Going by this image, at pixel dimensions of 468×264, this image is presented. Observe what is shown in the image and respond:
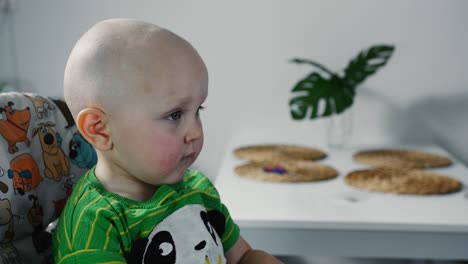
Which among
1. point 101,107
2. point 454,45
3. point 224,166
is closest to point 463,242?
point 224,166

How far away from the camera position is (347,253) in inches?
55.2

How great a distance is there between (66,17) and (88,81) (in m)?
1.69

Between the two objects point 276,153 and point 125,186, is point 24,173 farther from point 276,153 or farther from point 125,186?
point 276,153

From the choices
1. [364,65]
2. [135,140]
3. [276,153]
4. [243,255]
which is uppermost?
[135,140]

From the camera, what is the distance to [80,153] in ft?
3.49

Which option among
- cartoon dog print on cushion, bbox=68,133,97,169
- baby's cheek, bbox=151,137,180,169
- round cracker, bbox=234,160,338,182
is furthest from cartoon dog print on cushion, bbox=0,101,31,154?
round cracker, bbox=234,160,338,182

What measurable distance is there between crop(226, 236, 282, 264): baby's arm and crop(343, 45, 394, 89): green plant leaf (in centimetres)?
123

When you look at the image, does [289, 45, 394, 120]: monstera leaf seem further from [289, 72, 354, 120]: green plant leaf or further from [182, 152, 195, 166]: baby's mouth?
[182, 152, 195, 166]: baby's mouth

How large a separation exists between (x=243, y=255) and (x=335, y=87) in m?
1.20

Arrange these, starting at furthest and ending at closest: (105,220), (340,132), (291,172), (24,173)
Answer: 1. (340,132)
2. (291,172)
3. (24,173)
4. (105,220)

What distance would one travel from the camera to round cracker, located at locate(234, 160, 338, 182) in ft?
5.67

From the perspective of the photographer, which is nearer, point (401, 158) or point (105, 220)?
point (105, 220)

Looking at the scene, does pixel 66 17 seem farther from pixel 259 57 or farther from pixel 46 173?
pixel 46 173

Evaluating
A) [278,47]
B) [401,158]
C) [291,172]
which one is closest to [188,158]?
[291,172]
